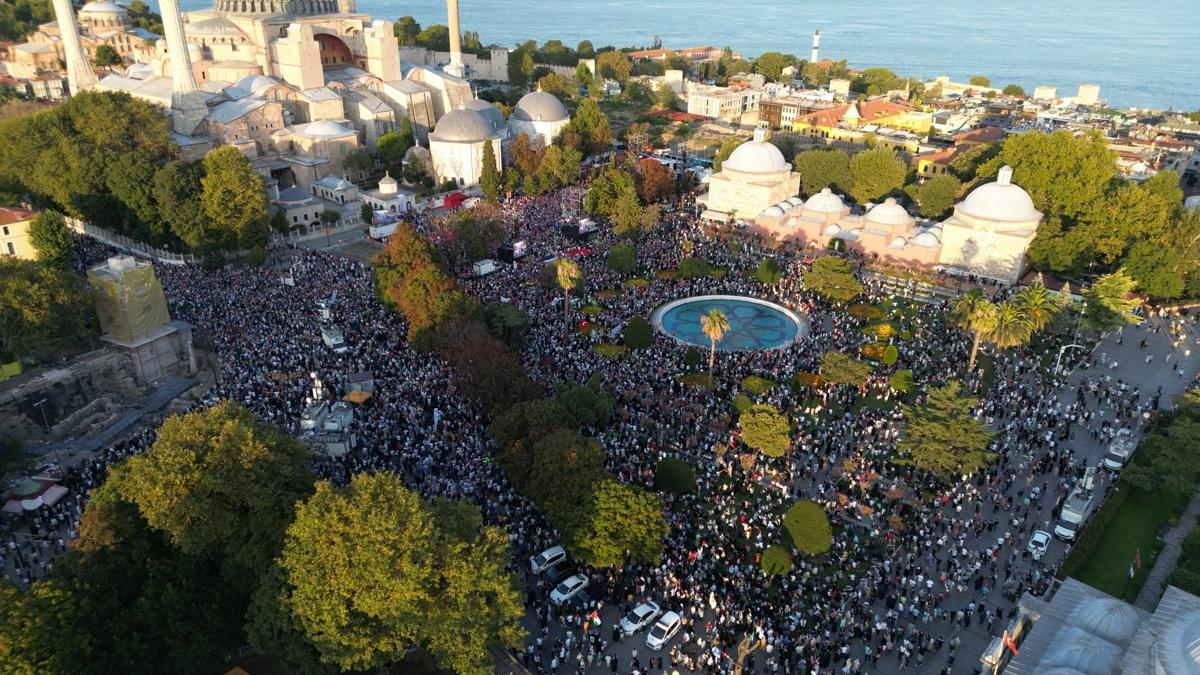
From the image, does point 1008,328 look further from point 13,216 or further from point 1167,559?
point 13,216

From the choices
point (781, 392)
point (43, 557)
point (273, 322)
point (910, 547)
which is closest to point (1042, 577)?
point (910, 547)

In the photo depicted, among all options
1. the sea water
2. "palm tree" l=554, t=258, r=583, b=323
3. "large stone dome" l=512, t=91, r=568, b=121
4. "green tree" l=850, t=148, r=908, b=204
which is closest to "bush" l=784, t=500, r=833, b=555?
"palm tree" l=554, t=258, r=583, b=323

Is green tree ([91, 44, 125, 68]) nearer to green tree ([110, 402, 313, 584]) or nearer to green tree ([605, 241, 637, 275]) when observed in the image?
green tree ([605, 241, 637, 275])

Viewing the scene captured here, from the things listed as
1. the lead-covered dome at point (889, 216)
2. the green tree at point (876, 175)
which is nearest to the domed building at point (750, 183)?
the green tree at point (876, 175)

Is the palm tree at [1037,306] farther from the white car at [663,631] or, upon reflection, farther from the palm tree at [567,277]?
the white car at [663,631]

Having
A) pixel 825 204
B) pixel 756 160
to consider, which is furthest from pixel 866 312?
pixel 756 160
